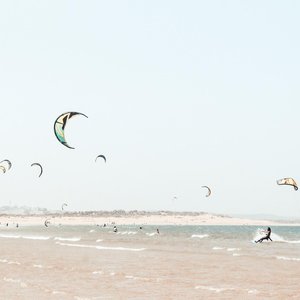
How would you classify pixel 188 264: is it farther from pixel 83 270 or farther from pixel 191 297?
pixel 191 297

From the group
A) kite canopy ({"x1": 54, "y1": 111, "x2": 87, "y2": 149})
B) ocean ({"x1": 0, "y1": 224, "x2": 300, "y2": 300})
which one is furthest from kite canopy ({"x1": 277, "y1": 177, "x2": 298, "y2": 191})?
kite canopy ({"x1": 54, "y1": 111, "x2": 87, "y2": 149})

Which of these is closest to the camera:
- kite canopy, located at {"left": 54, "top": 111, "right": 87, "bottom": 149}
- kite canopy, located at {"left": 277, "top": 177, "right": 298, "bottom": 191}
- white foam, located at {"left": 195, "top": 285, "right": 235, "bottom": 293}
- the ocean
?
the ocean

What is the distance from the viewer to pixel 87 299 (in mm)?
13156

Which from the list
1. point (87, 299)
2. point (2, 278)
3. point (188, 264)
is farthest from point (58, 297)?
point (188, 264)

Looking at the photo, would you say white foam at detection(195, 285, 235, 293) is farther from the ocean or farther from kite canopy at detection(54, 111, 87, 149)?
kite canopy at detection(54, 111, 87, 149)

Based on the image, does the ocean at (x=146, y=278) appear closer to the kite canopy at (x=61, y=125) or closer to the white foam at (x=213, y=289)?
the white foam at (x=213, y=289)

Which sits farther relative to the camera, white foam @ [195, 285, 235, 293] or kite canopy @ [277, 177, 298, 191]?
kite canopy @ [277, 177, 298, 191]

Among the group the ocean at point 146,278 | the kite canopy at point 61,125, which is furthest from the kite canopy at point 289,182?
the kite canopy at point 61,125

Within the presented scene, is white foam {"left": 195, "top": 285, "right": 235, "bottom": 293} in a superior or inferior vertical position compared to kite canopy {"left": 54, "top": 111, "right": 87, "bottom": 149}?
inferior

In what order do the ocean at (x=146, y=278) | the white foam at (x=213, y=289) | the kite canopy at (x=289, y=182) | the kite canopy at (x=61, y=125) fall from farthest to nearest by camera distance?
the kite canopy at (x=289, y=182) < the kite canopy at (x=61, y=125) < the white foam at (x=213, y=289) < the ocean at (x=146, y=278)

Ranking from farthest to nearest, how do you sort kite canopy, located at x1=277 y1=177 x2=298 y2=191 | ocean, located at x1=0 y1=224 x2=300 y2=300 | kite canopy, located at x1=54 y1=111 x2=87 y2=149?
1. kite canopy, located at x1=277 y1=177 x2=298 y2=191
2. kite canopy, located at x1=54 y1=111 x2=87 y2=149
3. ocean, located at x1=0 y1=224 x2=300 y2=300

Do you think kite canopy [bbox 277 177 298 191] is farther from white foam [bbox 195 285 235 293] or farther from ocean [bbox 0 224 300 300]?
white foam [bbox 195 285 235 293]

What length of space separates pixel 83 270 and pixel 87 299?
6645 mm

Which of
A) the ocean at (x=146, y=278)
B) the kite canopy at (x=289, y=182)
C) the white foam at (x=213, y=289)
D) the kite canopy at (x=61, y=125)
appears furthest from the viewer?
the kite canopy at (x=289, y=182)
